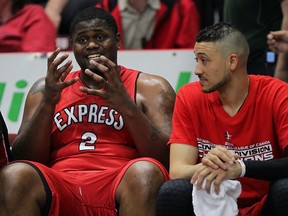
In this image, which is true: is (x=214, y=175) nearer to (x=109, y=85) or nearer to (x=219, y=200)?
(x=219, y=200)

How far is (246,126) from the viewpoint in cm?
489

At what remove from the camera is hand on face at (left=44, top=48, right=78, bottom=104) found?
16.4 feet

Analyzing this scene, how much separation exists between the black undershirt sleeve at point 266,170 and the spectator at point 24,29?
2.60 m

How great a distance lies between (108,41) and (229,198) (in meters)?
1.29

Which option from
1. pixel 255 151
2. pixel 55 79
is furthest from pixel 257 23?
pixel 55 79

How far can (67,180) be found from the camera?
4996 mm

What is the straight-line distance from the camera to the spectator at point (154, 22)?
6.87 metres

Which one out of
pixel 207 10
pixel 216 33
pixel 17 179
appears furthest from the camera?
pixel 207 10

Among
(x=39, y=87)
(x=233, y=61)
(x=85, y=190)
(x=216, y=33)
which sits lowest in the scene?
(x=85, y=190)

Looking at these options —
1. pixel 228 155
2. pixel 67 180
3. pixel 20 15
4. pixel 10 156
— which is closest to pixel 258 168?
pixel 228 155

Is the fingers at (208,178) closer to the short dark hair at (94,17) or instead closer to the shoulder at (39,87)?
the short dark hair at (94,17)

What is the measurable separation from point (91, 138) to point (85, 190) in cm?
39

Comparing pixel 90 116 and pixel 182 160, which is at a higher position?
pixel 90 116

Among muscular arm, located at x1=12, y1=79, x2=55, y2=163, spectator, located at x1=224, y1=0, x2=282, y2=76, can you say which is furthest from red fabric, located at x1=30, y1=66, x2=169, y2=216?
spectator, located at x1=224, y1=0, x2=282, y2=76
